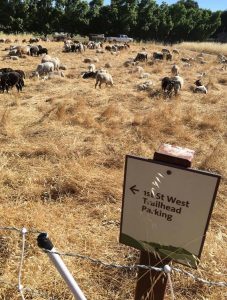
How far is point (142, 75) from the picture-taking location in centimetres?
1870

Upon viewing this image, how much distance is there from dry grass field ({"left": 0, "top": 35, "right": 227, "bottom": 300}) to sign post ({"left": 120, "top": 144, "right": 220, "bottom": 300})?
1.22 metres

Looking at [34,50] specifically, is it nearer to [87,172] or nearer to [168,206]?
[87,172]

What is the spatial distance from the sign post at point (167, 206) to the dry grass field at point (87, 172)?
122cm

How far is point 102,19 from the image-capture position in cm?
5600

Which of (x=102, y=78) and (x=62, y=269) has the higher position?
(x=102, y=78)

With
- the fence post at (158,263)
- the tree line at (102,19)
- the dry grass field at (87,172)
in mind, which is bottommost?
the dry grass field at (87,172)

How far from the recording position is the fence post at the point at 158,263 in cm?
209

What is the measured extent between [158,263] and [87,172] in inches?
160

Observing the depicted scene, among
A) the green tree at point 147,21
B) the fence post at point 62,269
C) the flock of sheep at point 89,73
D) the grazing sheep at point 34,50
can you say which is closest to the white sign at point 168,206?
the fence post at point 62,269

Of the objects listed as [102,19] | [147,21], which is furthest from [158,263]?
[147,21]

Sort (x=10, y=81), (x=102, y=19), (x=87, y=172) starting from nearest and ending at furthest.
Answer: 1. (x=87, y=172)
2. (x=10, y=81)
3. (x=102, y=19)

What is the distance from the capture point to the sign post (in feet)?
6.78

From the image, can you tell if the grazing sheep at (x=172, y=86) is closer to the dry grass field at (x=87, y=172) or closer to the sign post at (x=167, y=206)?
the dry grass field at (x=87, y=172)

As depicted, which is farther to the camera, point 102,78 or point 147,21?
point 147,21
